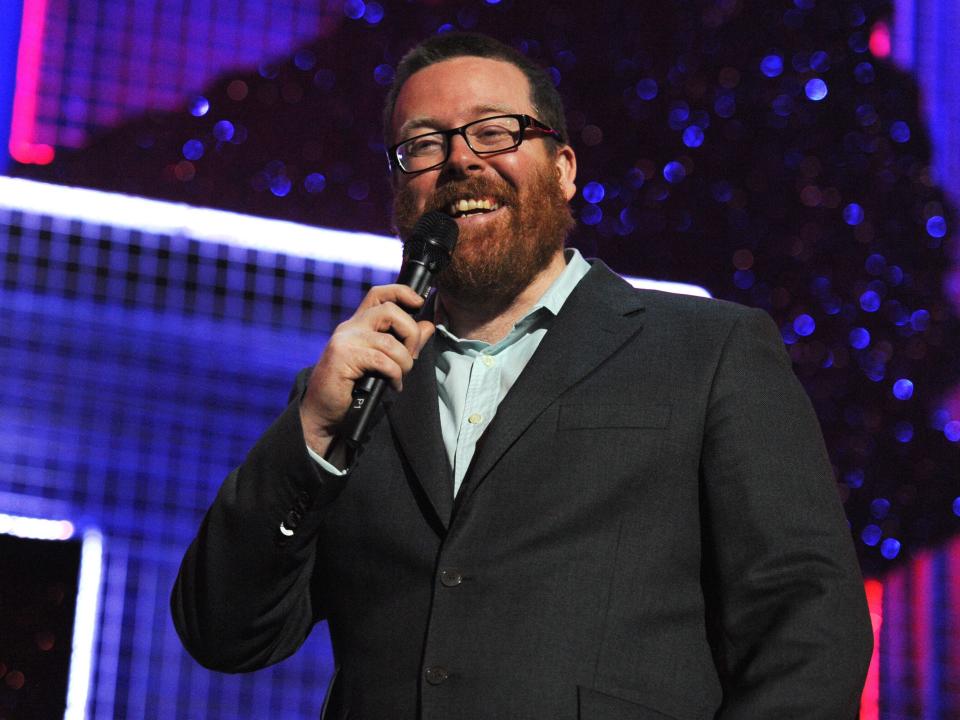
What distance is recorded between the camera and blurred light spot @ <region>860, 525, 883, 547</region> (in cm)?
221

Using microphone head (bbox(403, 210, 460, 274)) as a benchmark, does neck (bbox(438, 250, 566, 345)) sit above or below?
below

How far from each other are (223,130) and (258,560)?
1372 millimetres

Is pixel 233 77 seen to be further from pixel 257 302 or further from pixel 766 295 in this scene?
pixel 766 295

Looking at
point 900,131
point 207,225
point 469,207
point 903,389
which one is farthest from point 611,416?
point 900,131

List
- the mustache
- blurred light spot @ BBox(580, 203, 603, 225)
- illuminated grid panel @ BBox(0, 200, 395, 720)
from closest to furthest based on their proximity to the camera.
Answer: the mustache < illuminated grid panel @ BBox(0, 200, 395, 720) < blurred light spot @ BBox(580, 203, 603, 225)

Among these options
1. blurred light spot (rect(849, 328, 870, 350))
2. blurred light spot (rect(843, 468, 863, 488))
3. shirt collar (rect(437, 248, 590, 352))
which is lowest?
blurred light spot (rect(843, 468, 863, 488))

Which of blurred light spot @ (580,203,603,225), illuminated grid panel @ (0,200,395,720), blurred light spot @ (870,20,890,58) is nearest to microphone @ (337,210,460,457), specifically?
blurred light spot @ (580,203,603,225)

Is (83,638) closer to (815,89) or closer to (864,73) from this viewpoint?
(815,89)

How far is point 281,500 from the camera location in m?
1.16

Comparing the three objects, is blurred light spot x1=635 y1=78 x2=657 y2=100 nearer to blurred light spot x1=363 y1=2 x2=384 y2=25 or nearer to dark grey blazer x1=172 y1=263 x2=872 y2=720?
blurred light spot x1=363 y1=2 x2=384 y2=25

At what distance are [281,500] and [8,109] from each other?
1543mm

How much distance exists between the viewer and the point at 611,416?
3.83 ft

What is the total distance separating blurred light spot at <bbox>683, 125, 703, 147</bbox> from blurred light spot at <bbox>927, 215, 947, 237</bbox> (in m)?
0.47

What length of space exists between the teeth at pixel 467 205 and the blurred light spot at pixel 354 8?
1.16 m
